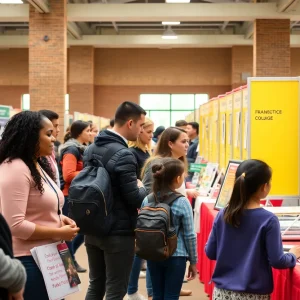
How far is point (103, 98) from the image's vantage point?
2130cm

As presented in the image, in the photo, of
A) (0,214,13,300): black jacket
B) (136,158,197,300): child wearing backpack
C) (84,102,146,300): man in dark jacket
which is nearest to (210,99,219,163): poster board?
(136,158,197,300): child wearing backpack

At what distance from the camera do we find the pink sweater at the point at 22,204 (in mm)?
2287

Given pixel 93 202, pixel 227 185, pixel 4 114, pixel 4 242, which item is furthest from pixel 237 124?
pixel 4 242

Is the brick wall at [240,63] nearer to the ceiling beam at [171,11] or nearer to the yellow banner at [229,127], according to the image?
the ceiling beam at [171,11]

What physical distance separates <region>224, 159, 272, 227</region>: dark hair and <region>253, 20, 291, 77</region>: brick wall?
40.6 ft

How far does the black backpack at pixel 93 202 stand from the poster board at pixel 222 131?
2.72m

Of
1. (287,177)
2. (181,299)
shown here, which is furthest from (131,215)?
(181,299)

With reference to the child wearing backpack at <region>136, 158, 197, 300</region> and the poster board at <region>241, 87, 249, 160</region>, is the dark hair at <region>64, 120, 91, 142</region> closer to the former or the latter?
the poster board at <region>241, 87, 249, 160</region>

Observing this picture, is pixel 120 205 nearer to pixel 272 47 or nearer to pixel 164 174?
pixel 164 174

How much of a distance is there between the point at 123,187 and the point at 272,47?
12.3 m

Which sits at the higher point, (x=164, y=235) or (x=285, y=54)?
(x=285, y=54)

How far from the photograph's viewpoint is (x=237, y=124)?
4.63 m

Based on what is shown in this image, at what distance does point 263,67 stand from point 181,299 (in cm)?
1065

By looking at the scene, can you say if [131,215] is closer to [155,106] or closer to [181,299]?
[181,299]
